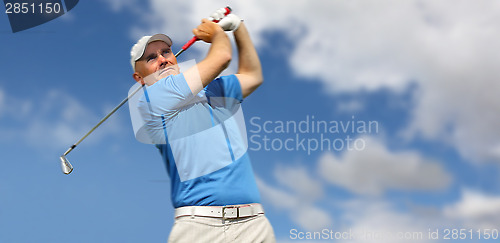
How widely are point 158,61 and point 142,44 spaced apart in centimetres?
22

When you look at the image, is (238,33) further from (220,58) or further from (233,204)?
(233,204)

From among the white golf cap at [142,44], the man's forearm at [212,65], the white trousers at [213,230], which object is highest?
the white golf cap at [142,44]

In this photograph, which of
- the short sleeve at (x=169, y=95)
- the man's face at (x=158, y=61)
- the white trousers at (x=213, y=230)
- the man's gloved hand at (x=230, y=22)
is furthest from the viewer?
the man's face at (x=158, y=61)

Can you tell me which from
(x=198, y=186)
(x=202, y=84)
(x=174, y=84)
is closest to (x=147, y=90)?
(x=174, y=84)

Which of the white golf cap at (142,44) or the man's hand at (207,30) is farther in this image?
the white golf cap at (142,44)

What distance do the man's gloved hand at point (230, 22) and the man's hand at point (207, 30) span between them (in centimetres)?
19

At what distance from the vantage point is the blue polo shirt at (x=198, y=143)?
122 inches

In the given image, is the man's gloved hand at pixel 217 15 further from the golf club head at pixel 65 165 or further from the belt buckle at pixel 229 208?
the golf club head at pixel 65 165

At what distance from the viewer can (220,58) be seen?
308 centimetres

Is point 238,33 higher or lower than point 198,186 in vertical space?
higher

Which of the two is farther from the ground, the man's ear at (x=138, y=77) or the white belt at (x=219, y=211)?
the man's ear at (x=138, y=77)

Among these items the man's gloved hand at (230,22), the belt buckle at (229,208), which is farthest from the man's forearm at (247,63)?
the belt buckle at (229,208)

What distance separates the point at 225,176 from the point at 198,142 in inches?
12.0

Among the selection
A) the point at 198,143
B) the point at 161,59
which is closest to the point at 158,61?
the point at 161,59
